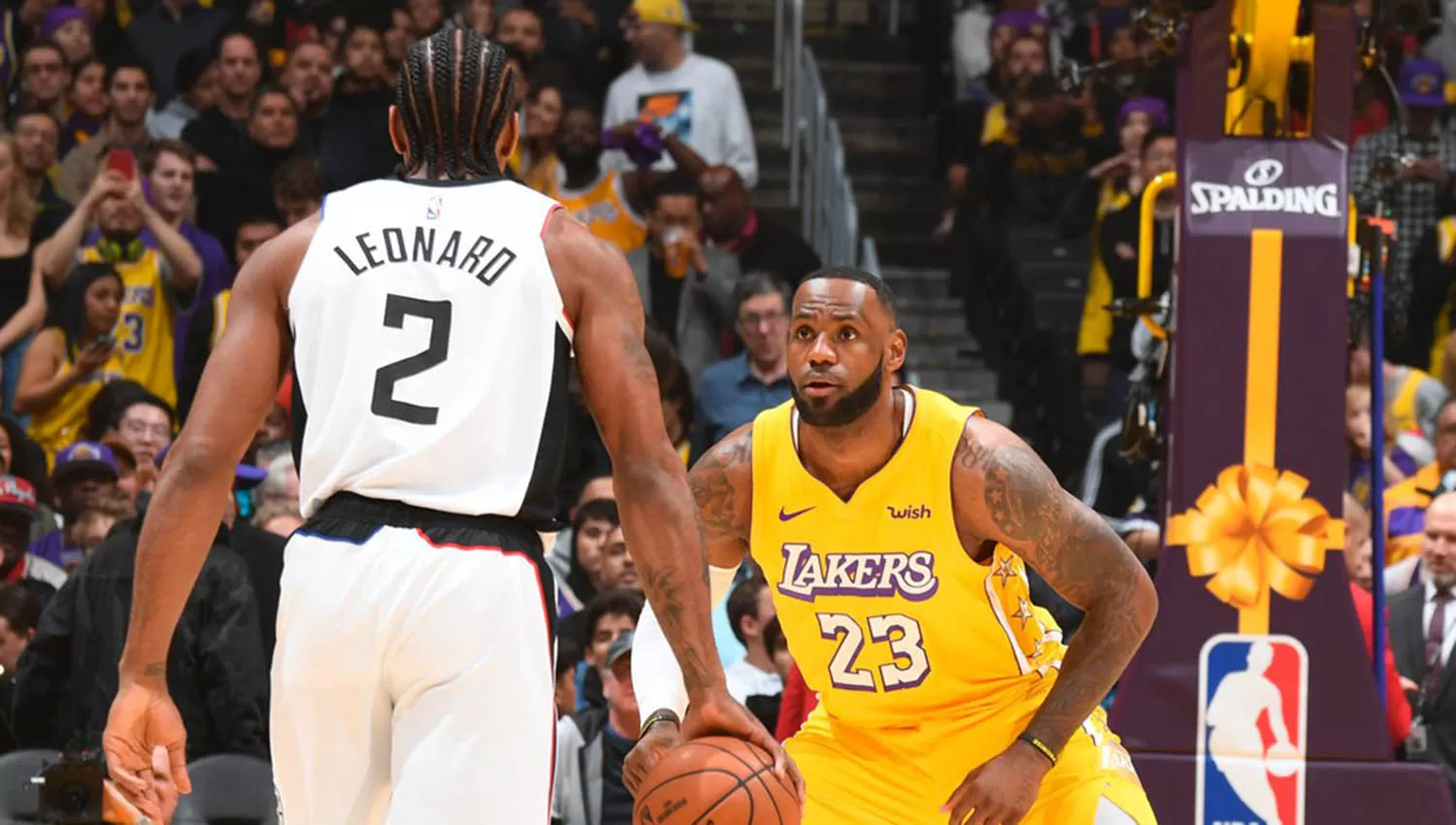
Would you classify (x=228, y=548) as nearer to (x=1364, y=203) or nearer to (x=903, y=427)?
(x=903, y=427)

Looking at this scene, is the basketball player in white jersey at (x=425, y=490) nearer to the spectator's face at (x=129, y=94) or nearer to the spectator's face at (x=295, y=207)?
the spectator's face at (x=295, y=207)

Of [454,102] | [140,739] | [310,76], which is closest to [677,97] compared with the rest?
[310,76]

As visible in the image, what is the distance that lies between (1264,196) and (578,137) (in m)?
4.39

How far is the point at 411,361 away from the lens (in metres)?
3.79

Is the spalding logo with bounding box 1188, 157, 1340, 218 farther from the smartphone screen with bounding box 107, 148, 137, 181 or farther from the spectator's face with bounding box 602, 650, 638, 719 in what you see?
the smartphone screen with bounding box 107, 148, 137, 181

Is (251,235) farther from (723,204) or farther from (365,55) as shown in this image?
(723,204)

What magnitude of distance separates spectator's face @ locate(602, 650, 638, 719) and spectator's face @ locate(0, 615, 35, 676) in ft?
6.40

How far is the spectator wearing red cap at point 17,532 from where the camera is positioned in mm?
7793

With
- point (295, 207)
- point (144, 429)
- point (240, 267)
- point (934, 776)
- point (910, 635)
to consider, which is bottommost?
point (144, 429)

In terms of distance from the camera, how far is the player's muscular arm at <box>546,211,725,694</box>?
3.85m

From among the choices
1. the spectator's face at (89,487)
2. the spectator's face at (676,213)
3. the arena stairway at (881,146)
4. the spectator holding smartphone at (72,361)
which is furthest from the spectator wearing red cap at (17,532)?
the arena stairway at (881,146)

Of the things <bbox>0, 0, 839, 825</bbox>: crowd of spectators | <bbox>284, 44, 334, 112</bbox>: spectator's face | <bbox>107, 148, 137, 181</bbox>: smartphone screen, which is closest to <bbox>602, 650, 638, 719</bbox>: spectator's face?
<bbox>0, 0, 839, 825</bbox>: crowd of spectators

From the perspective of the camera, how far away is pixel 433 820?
12.0ft

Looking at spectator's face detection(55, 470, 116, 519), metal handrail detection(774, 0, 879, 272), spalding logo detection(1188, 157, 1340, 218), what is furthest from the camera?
metal handrail detection(774, 0, 879, 272)
